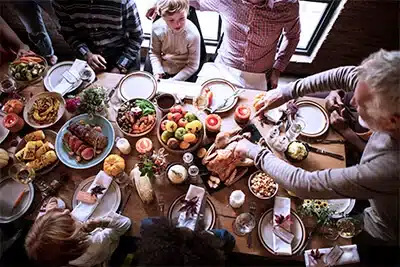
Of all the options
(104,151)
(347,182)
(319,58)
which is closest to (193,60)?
(104,151)

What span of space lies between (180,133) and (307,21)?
6.20ft

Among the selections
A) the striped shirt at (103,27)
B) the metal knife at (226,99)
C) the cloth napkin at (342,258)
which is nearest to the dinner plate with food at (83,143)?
the metal knife at (226,99)

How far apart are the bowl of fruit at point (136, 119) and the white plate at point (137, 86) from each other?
123mm

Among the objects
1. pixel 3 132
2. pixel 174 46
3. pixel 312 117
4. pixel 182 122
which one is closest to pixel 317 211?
pixel 312 117

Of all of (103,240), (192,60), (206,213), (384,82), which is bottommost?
(103,240)

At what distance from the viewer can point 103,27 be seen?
2566mm

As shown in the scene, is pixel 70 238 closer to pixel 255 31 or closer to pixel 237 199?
pixel 237 199

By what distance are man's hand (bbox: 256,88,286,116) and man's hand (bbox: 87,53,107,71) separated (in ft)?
3.70

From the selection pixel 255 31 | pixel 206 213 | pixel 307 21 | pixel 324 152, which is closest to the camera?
pixel 206 213

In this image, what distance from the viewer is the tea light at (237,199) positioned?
187 centimetres

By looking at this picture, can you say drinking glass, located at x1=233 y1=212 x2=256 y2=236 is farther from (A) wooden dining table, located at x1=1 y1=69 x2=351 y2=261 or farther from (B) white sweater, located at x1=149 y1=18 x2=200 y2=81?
(B) white sweater, located at x1=149 y1=18 x2=200 y2=81

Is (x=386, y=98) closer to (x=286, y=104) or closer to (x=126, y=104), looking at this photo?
(x=286, y=104)

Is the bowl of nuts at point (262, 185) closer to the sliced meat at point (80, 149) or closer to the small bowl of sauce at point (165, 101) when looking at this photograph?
the small bowl of sauce at point (165, 101)

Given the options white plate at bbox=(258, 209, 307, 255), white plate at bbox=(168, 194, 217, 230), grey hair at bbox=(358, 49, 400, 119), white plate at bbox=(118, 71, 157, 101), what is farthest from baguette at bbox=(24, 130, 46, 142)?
grey hair at bbox=(358, 49, 400, 119)
